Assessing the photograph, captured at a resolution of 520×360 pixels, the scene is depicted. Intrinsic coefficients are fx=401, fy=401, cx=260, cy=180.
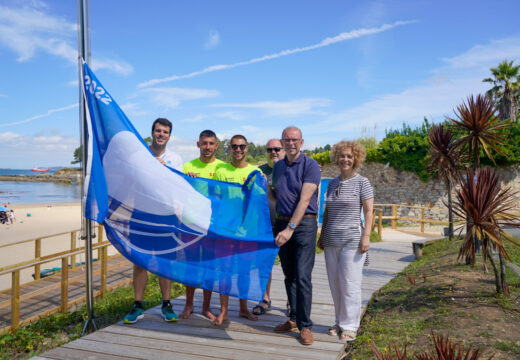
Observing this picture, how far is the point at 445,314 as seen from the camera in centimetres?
459

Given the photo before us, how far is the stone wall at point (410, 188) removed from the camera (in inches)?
801

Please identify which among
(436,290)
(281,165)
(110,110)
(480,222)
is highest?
(110,110)

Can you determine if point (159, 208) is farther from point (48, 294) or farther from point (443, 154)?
point (443, 154)

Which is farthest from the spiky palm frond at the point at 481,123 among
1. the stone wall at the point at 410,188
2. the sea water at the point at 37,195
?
the sea water at the point at 37,195

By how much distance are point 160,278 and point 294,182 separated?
5.63ft

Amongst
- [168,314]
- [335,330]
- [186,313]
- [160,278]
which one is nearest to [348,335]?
[335,330]

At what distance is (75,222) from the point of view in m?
32.2

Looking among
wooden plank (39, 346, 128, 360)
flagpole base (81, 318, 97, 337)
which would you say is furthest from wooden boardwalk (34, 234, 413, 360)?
flagpole base (81, 318, 97, 337)

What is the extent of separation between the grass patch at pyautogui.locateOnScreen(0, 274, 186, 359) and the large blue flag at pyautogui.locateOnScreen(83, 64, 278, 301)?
2279mm

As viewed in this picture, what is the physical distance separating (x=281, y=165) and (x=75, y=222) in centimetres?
3232

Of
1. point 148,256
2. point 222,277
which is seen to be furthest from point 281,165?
point 148,256

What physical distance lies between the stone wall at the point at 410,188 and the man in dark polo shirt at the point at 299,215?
19.1m

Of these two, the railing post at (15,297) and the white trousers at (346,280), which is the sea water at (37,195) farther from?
the white trousers at (346,280)

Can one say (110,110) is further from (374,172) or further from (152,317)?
(374,172)
